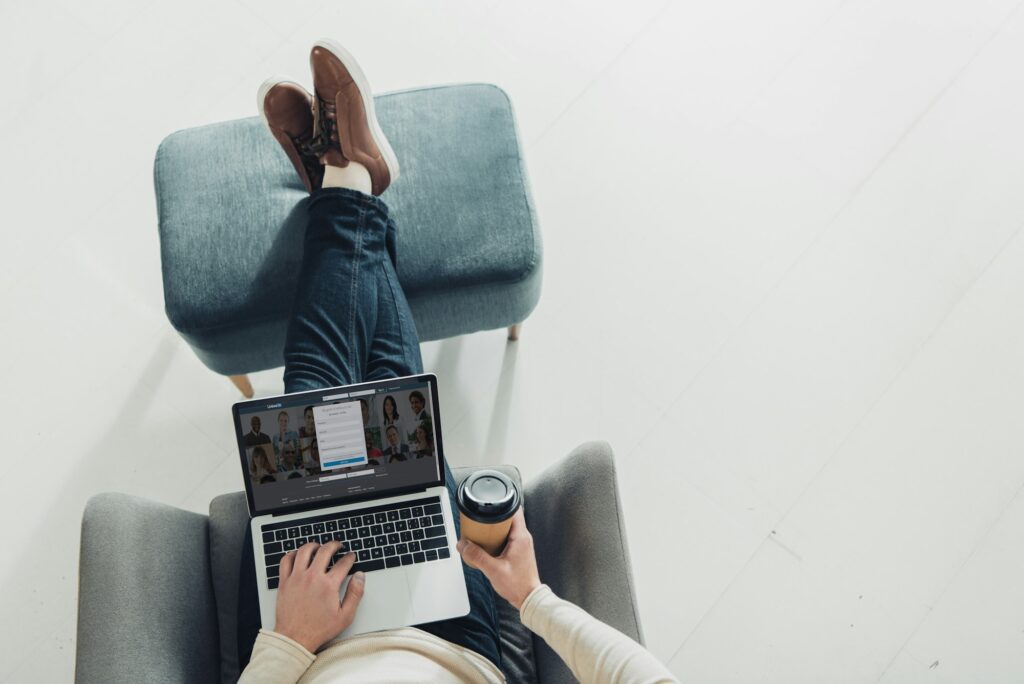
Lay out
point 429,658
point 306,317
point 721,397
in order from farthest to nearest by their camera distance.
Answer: point 721,397
point 306,317
point 429,658

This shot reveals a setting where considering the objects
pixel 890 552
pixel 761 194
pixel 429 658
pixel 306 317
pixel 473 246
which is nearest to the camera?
pixel 429 658

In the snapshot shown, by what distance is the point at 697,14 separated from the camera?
1875mm

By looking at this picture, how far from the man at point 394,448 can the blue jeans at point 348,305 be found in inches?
3.0

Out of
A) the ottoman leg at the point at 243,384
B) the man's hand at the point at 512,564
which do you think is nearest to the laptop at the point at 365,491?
the man's hand at the point at 512,564

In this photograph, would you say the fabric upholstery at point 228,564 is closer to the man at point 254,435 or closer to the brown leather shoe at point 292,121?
the man at point 254,435

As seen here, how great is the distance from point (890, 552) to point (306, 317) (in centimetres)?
119

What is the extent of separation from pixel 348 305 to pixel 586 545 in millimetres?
510

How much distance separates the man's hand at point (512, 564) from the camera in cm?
93

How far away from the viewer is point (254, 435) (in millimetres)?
1008

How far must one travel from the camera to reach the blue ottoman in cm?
128

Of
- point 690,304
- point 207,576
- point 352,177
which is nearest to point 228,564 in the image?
point 207,576

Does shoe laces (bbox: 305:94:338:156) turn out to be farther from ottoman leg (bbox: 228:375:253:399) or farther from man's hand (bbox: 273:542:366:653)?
man's hand (bbox: 273:542:366:653)

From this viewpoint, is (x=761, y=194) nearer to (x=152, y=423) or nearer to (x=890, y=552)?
(x=890, y=552)

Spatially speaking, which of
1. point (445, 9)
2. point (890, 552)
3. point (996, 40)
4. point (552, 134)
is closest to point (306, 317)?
point (552, 134)
